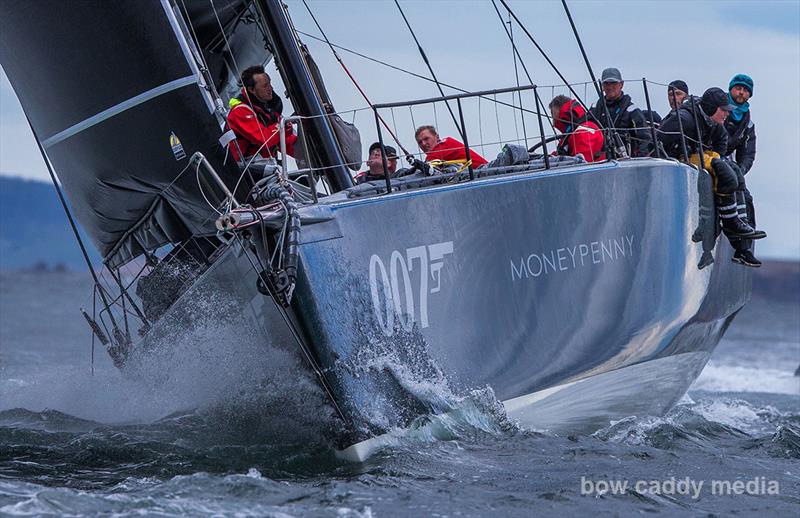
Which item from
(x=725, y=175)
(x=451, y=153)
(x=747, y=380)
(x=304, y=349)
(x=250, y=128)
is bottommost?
(x=747, y=380)

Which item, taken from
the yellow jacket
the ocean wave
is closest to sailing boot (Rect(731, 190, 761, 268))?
the yellow jacket

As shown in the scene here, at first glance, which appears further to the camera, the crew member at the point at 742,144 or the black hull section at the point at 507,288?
the crew member at the point at 742,144

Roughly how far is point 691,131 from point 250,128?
299cm

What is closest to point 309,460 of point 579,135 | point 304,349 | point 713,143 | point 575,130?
point 304,349

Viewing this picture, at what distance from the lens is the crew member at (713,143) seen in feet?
23.9

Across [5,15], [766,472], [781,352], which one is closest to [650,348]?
[766,472]

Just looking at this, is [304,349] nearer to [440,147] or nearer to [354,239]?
[354,239]

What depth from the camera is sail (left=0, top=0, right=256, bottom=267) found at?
597cm

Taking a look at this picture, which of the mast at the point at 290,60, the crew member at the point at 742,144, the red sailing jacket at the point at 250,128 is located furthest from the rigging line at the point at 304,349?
the crew member at the point at 742,144

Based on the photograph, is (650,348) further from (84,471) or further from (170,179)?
(84,471)

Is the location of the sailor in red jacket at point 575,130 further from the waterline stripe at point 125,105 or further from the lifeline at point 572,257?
the waterline stripe at point 125,105

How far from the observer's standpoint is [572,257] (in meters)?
5.93

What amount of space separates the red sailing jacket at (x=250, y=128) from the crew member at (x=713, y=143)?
8.71 feet

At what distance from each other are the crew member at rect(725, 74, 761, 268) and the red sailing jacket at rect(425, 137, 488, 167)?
212 centimetres
